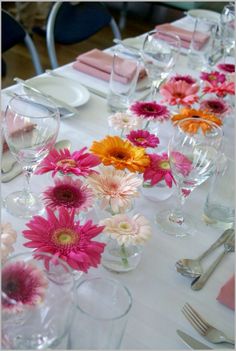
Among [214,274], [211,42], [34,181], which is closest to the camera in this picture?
[214,274]

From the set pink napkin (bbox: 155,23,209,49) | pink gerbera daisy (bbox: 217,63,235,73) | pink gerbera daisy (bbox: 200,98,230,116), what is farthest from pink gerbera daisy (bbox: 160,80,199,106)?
pink napkin (bbox: 155,23,209,49)

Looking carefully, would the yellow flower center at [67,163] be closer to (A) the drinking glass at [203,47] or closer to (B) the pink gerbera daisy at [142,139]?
(B) the pink gerbera daisy at [142,139]

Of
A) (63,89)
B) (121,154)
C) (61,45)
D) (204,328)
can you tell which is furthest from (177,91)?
(61,45)

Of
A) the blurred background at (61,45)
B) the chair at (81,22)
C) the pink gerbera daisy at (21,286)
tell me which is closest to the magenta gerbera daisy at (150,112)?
the pink gerbera daisy at (21,286)

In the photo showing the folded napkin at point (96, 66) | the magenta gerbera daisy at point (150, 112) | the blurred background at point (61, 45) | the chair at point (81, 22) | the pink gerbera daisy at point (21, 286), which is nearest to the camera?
the pink gerbera daisy at point (21, 286)

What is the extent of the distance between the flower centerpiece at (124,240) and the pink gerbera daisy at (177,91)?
18.2 inches

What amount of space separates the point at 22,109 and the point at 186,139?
0.92 feet

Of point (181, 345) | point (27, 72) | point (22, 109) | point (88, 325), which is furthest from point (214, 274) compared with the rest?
point (27, 72)

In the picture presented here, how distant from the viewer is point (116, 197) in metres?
0.66

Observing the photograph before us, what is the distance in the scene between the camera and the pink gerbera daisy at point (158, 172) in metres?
0.77

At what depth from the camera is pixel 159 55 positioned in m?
1.14

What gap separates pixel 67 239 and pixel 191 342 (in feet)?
0.63

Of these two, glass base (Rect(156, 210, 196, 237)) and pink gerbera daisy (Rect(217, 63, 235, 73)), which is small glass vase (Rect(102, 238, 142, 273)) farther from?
pink gerbera daisy (Rect(217, 63, 235, 73))

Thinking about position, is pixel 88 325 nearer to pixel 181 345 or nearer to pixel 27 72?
pixel 181 345
